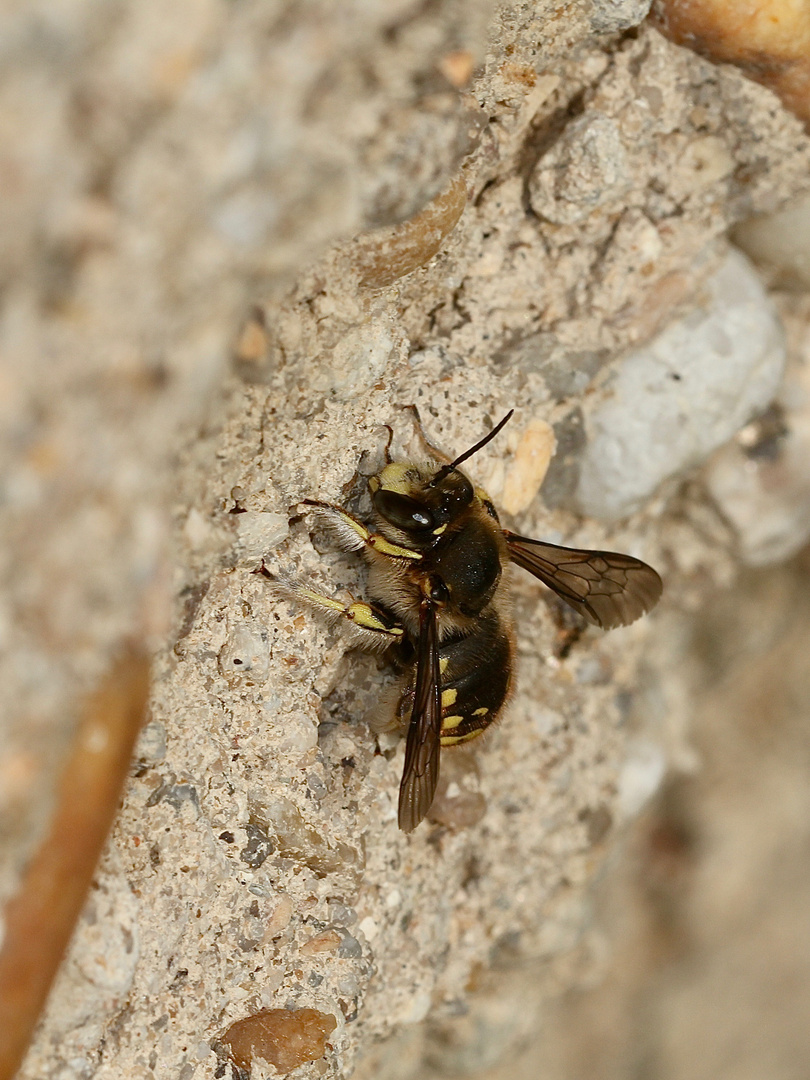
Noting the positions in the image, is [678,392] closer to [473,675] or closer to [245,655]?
[473,675]

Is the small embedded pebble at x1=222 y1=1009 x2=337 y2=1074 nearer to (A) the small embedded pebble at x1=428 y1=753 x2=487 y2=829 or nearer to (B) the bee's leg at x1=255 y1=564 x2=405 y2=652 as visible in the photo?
(A) the small embedded pebble at x1=428 y1=753 x2=487 y2=829

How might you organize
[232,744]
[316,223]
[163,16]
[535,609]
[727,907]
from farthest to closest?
[727,907]
[535,609]
[232,744]
[316,223]
[163,16]

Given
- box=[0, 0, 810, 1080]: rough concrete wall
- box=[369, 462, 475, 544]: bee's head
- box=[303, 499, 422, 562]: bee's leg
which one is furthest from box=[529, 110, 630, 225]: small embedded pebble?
box=[303, 499, 422, 562]: bee's leg

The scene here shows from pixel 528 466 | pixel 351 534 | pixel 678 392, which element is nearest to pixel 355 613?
pixel 351 534

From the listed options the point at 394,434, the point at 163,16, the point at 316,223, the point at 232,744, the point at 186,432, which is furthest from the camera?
the point at 394,434

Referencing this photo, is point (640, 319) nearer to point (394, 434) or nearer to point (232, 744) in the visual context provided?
point (394, 434)

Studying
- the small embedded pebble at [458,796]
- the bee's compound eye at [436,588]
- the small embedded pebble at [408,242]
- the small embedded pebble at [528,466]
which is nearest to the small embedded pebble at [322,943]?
the small embedded pebble at [458,796]

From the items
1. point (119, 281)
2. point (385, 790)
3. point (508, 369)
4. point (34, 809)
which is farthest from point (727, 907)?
point (119, 281)
